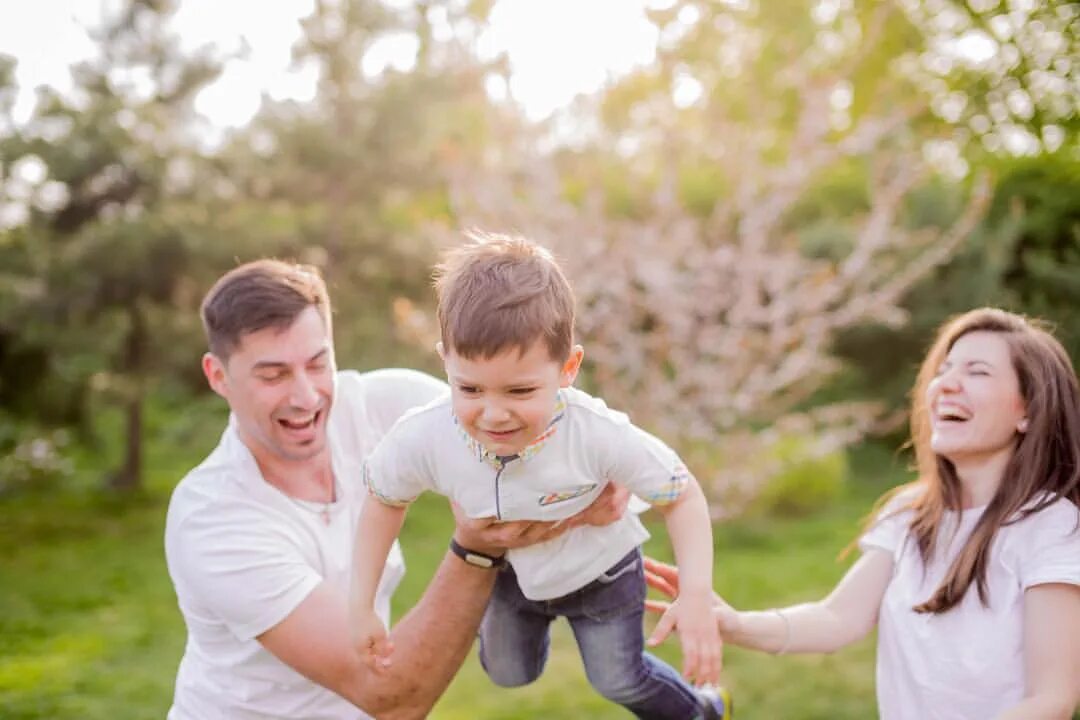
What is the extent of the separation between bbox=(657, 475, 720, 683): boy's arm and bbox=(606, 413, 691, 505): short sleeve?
0.15 ft

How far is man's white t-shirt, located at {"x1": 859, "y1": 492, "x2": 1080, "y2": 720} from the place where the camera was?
215cm

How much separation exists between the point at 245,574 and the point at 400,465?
0.58m

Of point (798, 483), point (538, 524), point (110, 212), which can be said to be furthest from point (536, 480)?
point (110, 212)

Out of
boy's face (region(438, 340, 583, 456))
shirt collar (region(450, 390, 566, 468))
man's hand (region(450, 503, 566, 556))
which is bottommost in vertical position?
man's hand (region(450, 503, 566, 556))

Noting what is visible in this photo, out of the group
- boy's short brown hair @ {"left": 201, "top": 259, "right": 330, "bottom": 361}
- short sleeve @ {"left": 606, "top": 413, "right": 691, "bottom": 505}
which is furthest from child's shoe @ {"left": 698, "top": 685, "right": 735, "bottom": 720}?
boy's short brown hair @ {"left": 201, "top": 259, "right": 330, "bottom": 361}

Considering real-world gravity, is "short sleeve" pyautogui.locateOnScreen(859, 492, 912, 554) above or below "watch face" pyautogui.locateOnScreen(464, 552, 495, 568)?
below

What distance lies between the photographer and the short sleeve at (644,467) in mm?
2068

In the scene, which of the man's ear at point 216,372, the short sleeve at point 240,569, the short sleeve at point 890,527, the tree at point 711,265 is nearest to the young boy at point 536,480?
the short sleeve at point 240,569

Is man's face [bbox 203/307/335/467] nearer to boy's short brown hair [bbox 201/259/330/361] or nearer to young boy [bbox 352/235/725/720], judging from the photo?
boy's short brown hair [bbox 201/259/330/361]

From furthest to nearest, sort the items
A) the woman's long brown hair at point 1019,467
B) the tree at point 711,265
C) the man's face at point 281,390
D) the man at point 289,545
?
the tree at point 711,265 → the man's face at point 281,390 → the man at point 289,545 → the woman's long brown hair at point 1019,467

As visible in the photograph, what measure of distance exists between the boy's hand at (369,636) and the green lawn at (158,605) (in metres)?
2.32

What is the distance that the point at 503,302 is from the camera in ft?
6.08

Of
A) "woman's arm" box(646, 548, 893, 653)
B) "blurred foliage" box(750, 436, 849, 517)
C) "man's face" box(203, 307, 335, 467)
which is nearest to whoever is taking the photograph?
"woman's arm" box(646, 548, 893, 653)

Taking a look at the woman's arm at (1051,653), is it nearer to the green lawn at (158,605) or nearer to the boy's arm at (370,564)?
the boy's arm at (370,564)
